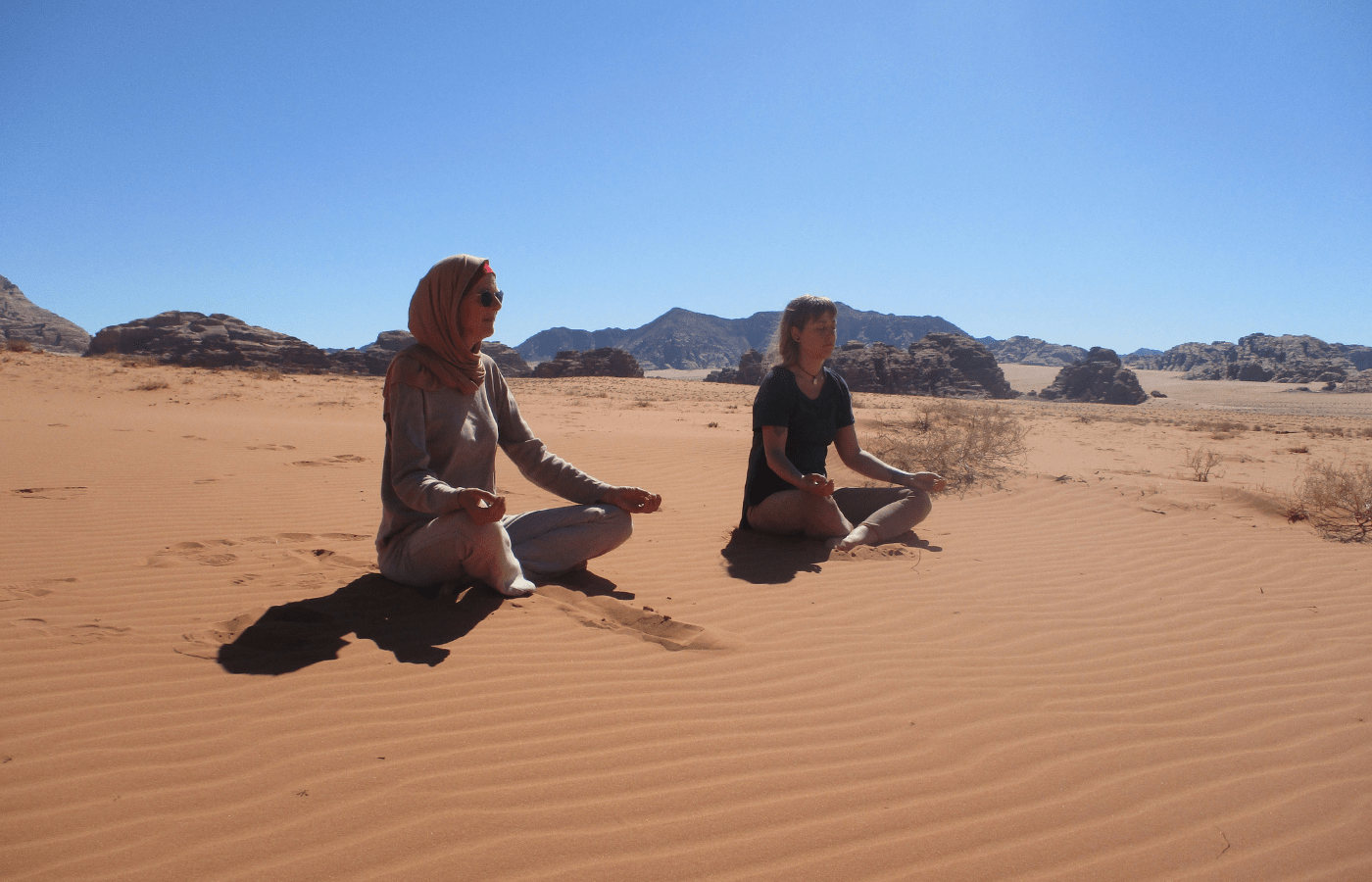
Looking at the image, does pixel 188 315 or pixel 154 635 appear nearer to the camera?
pixel 154 635

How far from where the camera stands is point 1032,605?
12.6ft

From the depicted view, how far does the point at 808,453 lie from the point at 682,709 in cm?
240

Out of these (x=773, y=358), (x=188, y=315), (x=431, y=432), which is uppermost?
(x=188, y=315)

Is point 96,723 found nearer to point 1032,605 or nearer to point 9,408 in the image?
point 1032,605

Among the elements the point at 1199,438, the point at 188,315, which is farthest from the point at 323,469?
the point at 188,315

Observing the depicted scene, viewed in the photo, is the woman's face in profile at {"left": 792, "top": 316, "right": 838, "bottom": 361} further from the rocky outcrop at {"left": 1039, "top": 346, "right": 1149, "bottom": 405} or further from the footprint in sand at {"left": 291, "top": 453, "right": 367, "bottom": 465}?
the rocky outcrop at {"left": 1039, "top": 346, "right": 1149, "bottom": 405}

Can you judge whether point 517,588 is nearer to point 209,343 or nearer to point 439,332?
point 439,332

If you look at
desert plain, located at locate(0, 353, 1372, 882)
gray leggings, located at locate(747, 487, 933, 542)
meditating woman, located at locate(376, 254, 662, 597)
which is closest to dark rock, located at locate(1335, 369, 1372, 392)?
desert plain, located at locate(0, 353, 1372, 882)

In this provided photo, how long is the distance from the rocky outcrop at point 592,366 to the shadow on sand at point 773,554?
45.3 metres

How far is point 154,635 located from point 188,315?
60.9 m

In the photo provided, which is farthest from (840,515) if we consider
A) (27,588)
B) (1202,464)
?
(1202,464)

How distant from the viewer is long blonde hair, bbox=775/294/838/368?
14.9ft

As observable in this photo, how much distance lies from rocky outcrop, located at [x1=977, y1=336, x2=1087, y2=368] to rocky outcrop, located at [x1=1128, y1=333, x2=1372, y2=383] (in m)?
11.7

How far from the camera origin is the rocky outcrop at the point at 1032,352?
133500 millimetres
